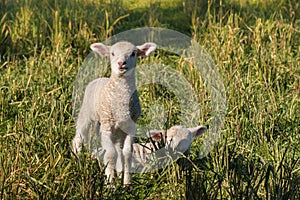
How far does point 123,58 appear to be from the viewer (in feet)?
14.2

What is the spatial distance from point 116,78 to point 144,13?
13.8 ft

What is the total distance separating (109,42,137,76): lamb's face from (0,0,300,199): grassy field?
0.59 m

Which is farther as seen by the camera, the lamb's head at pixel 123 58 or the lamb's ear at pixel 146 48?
the lamb's ear at pixel 146 48

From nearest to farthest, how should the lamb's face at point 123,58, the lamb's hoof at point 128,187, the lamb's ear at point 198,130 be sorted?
the lamb's face at point 123,58
the lamb's hoof at point 128,187
the lamb's ear at point 198,130

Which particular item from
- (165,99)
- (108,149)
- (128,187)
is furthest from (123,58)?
(165,99)

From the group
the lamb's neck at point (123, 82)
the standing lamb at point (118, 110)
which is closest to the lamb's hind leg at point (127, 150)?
the standing lamb at point (118, 110)

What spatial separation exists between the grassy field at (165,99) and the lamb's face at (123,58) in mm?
593

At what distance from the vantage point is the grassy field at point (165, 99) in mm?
4371

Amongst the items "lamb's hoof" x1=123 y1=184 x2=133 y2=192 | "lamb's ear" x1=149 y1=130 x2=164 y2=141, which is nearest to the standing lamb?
"lamb's hoof" x1=123 y1=184 x2=133 y2=192

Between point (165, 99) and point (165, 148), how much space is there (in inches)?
52.1

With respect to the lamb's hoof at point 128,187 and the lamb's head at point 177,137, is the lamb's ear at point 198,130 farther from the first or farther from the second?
the lamb's hoof at point 128,187

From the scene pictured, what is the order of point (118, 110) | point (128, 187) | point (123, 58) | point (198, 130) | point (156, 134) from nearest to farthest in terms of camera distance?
point (123, 58) → point (118, 110) → point (128, 187) → point (156, 134) → point (198, 130)

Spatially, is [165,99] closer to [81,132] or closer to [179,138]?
[179,138]

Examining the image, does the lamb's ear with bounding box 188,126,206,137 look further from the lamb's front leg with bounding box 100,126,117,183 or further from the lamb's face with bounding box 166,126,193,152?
the lamb's front leg with bounding box 100,126,117,183
